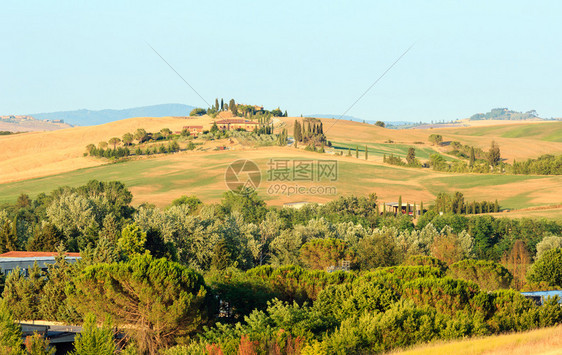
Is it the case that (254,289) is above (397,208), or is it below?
above

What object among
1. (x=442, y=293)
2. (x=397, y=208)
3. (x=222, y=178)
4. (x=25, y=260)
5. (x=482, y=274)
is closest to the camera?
(x=442, y=293)

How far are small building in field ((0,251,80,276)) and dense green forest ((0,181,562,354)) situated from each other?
3412 mm

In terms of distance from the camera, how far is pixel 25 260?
5369cm

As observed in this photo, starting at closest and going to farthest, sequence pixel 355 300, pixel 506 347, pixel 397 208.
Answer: pixel 506 347, pixel 355 300, pixel 397 208

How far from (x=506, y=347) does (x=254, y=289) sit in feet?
66.6

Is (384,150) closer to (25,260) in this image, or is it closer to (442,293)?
(25,260)

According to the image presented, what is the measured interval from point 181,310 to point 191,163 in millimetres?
121223

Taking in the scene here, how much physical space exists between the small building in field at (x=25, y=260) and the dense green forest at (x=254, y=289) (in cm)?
341

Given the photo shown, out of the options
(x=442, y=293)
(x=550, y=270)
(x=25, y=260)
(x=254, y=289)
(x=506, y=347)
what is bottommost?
(x=550, y=270)

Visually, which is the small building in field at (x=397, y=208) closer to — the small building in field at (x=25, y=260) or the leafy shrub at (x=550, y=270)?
the leafy shrub at (x=550, y=270)

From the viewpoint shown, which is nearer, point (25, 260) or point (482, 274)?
point (25, 260)

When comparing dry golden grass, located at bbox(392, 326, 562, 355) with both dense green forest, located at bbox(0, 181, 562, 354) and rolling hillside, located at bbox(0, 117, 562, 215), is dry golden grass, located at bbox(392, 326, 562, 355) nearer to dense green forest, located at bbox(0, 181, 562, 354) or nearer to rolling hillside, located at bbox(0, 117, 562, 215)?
dense green forest, located at bbox(0, 181, 562, 354)

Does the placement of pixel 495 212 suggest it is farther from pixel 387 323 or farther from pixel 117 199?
pixel 387 323

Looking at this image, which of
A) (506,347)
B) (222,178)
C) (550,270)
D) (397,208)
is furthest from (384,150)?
(506,347)
